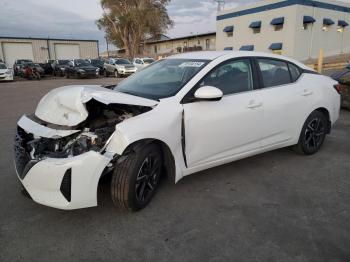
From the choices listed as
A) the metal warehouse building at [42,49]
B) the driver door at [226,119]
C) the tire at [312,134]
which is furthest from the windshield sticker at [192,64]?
the metal warehouse building at [42,49]

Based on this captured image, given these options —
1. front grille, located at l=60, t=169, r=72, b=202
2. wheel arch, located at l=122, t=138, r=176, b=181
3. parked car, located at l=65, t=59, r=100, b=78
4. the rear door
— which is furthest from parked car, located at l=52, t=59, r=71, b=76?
front grille, located at l=60, t=169, r=72, b=202

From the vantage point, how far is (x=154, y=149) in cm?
325

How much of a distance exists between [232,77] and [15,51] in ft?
154

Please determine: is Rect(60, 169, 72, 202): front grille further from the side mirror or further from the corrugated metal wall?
the corrugated metal wall

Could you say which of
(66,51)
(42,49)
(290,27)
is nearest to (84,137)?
(290,27)

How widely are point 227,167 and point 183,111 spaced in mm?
1473

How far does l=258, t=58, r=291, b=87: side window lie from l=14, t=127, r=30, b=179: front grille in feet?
9.74

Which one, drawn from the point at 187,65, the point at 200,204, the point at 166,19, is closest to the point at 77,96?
the point at 187,65

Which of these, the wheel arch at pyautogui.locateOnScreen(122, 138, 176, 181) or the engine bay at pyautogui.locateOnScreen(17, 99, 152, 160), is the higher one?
the engine bay at pyautogui.locateOnScreen(17, 99, 152, 160)

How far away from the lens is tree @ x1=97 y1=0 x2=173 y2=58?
42.0 meters

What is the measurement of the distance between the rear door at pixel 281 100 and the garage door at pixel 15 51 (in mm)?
45460

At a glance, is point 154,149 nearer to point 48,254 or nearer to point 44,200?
point 44,200

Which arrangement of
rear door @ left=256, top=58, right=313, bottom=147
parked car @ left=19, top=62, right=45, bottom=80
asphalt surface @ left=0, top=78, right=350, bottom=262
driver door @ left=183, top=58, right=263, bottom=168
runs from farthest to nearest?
parked car @ left=19, top=62, right=45, bottom=80 < rear door @ left=256, top=58, right=313, bottom=147 < driver door @ left=183, top=58, right=263, bottom=168 < asphalt surface @ left=0, top=78, right=350, bottom=262

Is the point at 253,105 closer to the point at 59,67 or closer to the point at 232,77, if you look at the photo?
the point at 232,77
